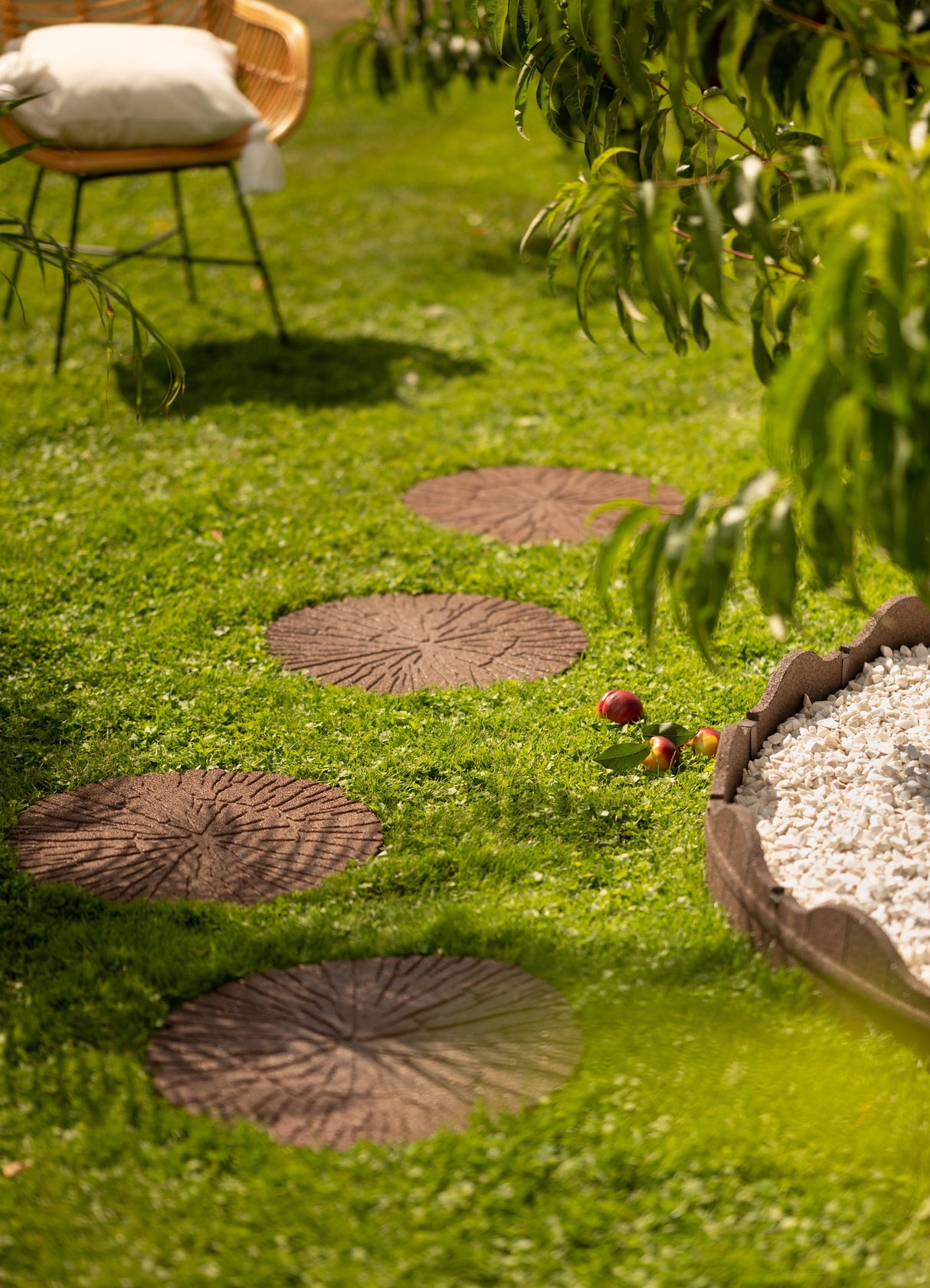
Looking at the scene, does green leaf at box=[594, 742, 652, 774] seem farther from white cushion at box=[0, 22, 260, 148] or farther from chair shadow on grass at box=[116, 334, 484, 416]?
white cushion at box=[0, 22, 260, 148]

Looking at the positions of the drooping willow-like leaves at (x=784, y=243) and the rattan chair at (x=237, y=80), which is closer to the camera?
the drooping willow-like leaves at (x=784, y=243)

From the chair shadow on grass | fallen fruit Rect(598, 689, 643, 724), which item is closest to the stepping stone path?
fallen fruit Rect(598, 689, 643, 724)

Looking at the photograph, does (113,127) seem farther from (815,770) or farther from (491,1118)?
(491,1118)

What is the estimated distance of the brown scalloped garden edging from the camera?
71.0 inches

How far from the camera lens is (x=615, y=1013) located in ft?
6.38

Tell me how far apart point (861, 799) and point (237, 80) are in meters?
4.00

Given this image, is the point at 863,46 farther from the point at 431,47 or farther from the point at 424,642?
the point at 431,47

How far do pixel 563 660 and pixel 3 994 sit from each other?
1.48 m

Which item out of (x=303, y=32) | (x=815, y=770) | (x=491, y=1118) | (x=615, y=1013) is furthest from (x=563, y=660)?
(x=303, y=32)

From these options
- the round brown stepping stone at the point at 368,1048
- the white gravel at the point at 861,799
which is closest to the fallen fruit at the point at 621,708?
the white gravel at the point at 861,799

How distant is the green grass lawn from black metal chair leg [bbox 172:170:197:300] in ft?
0.57

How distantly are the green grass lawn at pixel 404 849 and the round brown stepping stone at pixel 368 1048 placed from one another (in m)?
0.04

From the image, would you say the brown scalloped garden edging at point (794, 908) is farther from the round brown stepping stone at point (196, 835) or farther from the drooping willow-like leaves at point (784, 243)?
the round brown stepping stone at point (196, 835)

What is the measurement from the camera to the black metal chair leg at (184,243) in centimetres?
487
